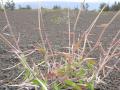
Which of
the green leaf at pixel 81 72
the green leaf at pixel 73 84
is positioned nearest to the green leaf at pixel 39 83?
the green leaf at pixel 73 84

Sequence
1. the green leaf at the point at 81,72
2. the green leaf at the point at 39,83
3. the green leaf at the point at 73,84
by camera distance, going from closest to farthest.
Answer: the green leaf at the point at 39,83, the green leaf at the point at 73,84, the green leaf at the point at 81,72

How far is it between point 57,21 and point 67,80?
4.19 metres

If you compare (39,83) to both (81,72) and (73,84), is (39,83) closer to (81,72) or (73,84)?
(73,84)

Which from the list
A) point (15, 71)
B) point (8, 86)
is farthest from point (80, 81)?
point (15, 71)

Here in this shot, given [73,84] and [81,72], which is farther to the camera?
[81,72]

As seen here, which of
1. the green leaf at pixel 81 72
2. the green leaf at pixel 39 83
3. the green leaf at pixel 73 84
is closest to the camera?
the green leaf at pixel 39 83

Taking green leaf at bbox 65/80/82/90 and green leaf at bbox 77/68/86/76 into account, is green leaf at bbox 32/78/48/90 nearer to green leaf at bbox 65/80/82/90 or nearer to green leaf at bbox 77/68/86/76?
green leaf at bbox 65/80/82/90

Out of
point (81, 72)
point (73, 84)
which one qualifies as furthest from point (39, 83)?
point (81, 72)

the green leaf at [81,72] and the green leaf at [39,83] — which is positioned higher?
the green leaf at [39,83]

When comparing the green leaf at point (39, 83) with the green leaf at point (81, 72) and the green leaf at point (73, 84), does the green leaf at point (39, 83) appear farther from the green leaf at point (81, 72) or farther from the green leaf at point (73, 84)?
the green leaf at point (81, 72)

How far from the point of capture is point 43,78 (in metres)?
1.88

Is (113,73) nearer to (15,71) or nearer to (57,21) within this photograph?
(15,71)

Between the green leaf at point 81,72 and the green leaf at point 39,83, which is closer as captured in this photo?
the green leaf at point 39,83

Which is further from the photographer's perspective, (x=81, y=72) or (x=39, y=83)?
(x=81, y=72)
